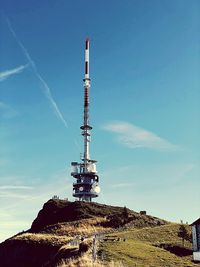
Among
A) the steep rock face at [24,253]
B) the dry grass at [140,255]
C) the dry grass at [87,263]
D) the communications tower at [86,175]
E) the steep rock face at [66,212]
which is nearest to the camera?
the dry grass at [87,263]

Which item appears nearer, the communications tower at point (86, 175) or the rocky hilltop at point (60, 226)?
the rocky hilltop at point (60, 226)

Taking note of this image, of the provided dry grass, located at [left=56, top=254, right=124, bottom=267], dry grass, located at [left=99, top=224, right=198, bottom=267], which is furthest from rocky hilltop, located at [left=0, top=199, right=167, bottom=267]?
dry grass, located at [left=56, top=254, right=124, bottom=267]

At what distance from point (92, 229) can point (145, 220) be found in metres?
14.5

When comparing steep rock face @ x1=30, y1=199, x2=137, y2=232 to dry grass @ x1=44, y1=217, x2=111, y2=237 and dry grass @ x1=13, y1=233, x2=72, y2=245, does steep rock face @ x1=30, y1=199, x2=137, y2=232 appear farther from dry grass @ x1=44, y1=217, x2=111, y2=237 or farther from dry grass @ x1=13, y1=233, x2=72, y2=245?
dry grass @ x1=13, y1=233, x2=72, y2=245

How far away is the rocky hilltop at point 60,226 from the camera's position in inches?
3201

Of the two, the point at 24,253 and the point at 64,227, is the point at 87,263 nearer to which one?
the point at 24,253

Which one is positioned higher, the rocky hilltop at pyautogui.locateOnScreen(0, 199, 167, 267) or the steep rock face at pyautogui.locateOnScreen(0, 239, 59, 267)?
the rocky hilltop at pyautogui.locateOnScreen(0, 199, 167, 267)

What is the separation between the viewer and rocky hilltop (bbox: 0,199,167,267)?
81312 mm

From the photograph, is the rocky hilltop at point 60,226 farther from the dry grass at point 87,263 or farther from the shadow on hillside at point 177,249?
the dry grass at point 87,263

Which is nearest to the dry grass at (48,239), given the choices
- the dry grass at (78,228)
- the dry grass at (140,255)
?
the dry grass at (78,228)

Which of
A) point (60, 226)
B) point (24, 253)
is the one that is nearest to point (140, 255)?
point (24, 253)

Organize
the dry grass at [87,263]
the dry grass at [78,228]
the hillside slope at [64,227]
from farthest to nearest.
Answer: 1. the dry grass at [78,228]
2. the hillside slope at [64,227]
3. the dry grass at [87,263]

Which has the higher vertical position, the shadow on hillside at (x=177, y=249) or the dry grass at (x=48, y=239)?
the dry grass at (x=48, y=239)

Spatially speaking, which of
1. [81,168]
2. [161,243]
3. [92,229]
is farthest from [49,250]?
[81,168]
